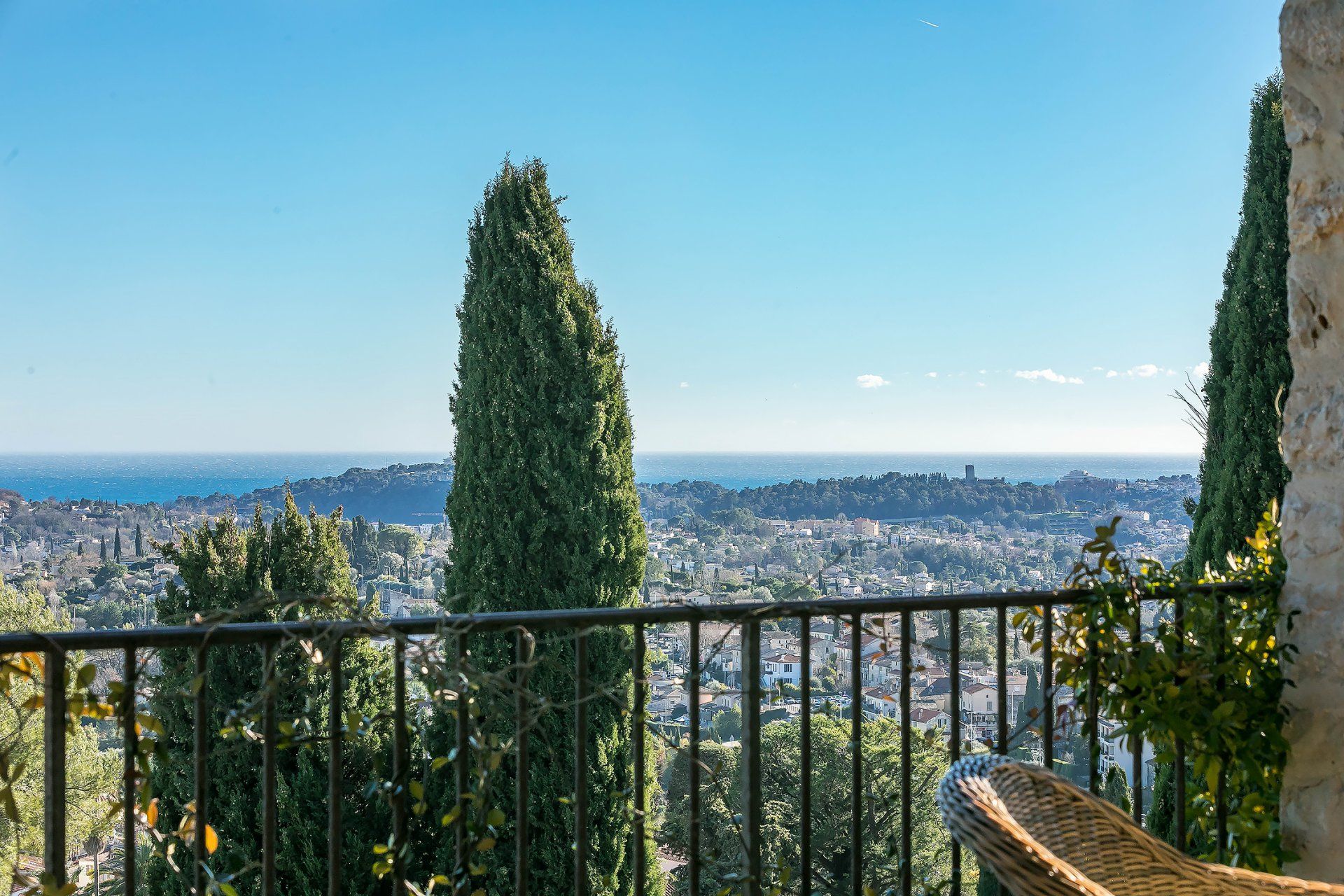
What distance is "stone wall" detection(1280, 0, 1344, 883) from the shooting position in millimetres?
1595

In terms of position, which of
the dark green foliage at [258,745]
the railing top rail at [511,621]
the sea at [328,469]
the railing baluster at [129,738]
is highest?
the sea at [328,469]

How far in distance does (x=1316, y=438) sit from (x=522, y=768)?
5.44 ft

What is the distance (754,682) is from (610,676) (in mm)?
3873

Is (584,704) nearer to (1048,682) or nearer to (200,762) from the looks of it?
(200,762)

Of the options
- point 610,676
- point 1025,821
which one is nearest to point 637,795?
point 1025,821

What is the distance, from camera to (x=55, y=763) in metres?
1.17

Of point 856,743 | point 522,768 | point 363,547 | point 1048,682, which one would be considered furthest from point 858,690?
point 363,547

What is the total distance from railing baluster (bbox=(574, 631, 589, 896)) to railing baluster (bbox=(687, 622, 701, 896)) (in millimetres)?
185

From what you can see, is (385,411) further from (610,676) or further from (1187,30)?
(1187,30)

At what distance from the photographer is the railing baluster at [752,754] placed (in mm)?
1439

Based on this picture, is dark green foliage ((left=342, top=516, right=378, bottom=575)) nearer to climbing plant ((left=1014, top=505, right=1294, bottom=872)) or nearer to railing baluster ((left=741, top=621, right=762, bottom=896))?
railing baluster ((left=741, top=621, right=762, bottom=896))

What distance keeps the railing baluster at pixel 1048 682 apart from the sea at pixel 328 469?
3417 mm

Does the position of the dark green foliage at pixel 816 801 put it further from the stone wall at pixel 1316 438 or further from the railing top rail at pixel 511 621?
the railing top rail at pixel 511 621

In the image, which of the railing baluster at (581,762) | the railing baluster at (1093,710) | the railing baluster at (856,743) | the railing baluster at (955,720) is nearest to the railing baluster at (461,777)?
the railing baluster at (581,762)
